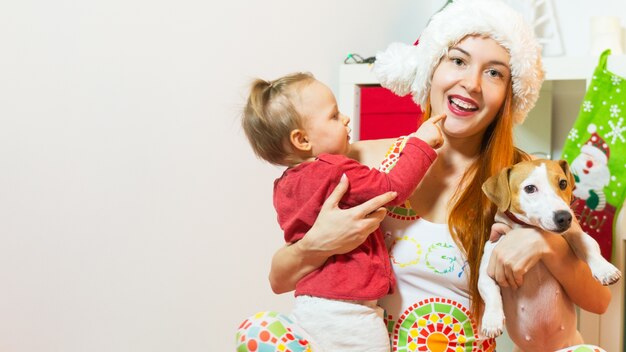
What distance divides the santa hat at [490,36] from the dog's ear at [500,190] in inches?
10.7

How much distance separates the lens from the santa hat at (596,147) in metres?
2.41

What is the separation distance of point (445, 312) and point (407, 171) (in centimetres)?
34

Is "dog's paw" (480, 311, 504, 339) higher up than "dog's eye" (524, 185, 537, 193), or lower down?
lower down

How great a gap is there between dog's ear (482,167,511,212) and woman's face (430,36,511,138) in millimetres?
191

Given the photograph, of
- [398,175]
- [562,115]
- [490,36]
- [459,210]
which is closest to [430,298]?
[459,210]

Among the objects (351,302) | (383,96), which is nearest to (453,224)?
(351,302)

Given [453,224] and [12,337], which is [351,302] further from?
[12,337]

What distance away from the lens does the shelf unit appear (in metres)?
2.43

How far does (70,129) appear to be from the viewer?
74.7 inches

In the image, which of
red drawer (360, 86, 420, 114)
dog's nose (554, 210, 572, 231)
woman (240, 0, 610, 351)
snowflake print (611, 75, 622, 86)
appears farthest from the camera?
red drawer (360, 86, 420, 114)

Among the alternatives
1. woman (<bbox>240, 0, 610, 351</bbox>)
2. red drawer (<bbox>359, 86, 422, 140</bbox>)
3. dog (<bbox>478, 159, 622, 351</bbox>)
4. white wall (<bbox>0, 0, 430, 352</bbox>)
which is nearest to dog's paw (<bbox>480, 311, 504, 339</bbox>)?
dog (<bbox>478, 159, 622, 351</bbox>)

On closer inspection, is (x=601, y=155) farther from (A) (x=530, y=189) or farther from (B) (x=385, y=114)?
(A) (x=530, y=189)

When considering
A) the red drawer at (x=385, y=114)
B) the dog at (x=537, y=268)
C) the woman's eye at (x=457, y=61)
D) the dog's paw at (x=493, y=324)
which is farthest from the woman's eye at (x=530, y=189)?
the red drawer at (x=385, y=114)

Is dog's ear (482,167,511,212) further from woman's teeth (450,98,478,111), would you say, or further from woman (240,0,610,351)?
woman's teeth (450,98,478,111)
